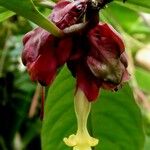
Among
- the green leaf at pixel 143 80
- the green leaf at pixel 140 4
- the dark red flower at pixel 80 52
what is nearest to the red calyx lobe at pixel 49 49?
the dark red flower at pixel 80 52

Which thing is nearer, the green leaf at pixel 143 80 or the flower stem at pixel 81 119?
the flower stem at pixel 81 119

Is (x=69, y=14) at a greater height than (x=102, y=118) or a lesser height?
greater

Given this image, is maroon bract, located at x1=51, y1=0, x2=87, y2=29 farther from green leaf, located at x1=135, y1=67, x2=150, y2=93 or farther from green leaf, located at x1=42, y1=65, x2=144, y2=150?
green leaf, located at x1=135, y1=67, x2=150, y2=93

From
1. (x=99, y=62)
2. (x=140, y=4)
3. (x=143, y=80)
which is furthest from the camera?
(x=143, y=80)

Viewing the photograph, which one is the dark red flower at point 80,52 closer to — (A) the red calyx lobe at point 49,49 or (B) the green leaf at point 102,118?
(A) the red calyx lobe at point 49,49

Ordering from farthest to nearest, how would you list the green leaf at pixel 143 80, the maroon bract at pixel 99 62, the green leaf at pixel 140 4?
the green leaf at pixel 143 80, the green leaf at pixel 140 4, the maroon bract at pixel 99 62

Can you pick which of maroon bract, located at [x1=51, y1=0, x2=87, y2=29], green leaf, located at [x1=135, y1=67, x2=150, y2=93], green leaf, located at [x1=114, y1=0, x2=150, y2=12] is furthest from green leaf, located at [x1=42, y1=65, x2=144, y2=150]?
green leaf, located at [x1=135, y1=67, x2=150, y2=93]

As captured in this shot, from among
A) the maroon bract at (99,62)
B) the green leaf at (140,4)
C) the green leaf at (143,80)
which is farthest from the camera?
the green leaf at (143,80)

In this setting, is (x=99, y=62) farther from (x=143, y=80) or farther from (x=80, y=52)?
(x=143, y=80)

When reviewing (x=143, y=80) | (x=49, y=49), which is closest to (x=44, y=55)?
(x=49, y=49)
